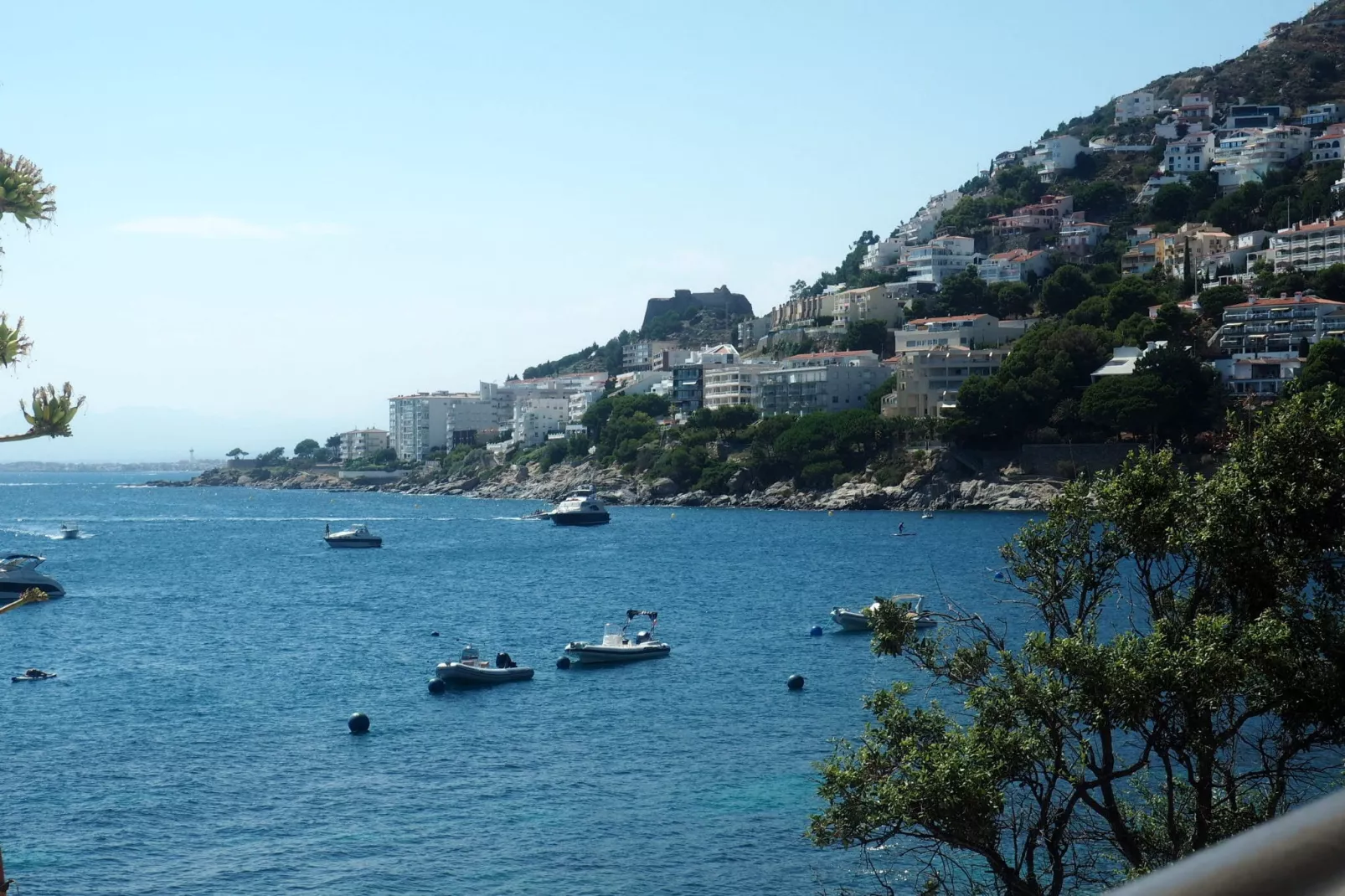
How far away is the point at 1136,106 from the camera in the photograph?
539ft

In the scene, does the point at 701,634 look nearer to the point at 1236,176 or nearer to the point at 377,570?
the point at 377,570

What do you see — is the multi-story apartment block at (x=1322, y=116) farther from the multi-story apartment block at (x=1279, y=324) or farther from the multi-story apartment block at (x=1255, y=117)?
the multi-story apartment block at (x=1279, y=324)

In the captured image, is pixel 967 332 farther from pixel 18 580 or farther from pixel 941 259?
pixel 18 580

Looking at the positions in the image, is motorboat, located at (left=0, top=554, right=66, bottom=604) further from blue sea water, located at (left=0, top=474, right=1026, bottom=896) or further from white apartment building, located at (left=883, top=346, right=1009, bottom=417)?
white apartment building, located at (left=883, top=346, right=1009, bottom=417)

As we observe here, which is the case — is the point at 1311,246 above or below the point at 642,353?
above

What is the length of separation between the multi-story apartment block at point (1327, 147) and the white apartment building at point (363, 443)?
361 feet

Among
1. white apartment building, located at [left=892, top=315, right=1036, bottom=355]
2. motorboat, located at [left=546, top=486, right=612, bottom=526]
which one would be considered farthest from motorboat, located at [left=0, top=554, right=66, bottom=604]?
white apartment building, located at [left=892, top=315, right=1036, bottom=355]

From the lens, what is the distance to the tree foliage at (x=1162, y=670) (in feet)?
33.7

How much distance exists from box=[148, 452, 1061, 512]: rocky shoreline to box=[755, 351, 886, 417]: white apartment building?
12335mm

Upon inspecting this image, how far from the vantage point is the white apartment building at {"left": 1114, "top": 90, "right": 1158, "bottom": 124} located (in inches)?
6432

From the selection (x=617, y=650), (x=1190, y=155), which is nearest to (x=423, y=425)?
(x=1190, y=155)

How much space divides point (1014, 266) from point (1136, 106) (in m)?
57.7

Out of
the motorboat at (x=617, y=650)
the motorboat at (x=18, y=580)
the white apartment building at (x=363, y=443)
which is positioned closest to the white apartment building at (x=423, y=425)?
the white apartment building at (x=363, y=443)

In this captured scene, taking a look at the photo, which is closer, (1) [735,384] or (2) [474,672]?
(2) [474,672]
